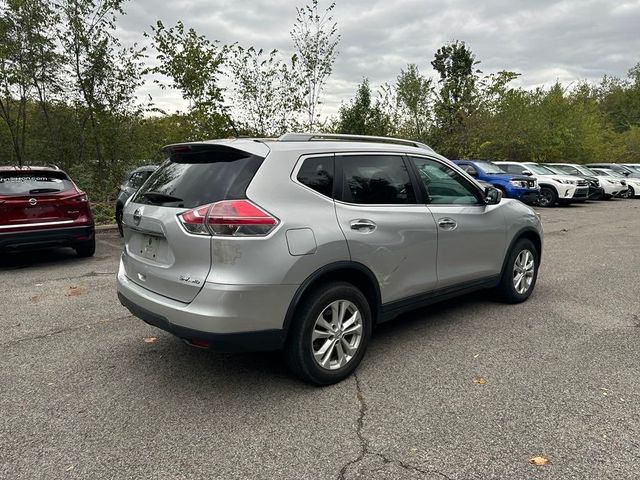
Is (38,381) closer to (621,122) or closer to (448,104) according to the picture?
(448,104)

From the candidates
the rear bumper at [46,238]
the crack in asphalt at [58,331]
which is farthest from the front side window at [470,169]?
the crack in asphalt at [58,331]

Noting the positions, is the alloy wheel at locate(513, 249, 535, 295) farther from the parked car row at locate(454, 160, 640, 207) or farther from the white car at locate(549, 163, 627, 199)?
the white car at locate(549, 163, 627, 199)

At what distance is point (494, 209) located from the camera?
4.68 meters

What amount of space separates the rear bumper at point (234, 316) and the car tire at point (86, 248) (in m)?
5.28

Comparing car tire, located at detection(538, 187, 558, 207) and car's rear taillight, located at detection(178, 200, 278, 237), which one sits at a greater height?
car's rear taillight, located at detection(178, 200, 278, 237)

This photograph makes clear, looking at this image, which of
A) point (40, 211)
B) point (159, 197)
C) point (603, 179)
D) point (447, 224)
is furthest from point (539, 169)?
point (159, 197)

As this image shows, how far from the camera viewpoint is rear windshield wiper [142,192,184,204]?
3163 mm

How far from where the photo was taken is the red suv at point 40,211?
6.60 metres

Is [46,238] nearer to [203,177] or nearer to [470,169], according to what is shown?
[203,177]

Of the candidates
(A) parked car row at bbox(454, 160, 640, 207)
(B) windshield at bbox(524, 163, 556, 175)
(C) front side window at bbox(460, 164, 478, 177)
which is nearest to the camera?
(A) parked car row at bbox(454, 160, 640, 207)

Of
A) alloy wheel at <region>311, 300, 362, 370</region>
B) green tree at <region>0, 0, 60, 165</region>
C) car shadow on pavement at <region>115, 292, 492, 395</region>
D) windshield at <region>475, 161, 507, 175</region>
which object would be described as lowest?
car shadow on pavement at <region>115, 292, 492, 395</region>

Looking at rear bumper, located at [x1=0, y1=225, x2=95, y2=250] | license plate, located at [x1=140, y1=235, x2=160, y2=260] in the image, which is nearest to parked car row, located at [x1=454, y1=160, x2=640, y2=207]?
rear bumper, located at [x1=0, y1=225, x2=95, y2=250]

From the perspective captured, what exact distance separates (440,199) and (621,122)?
226ft

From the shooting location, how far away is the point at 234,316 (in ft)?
9.23
